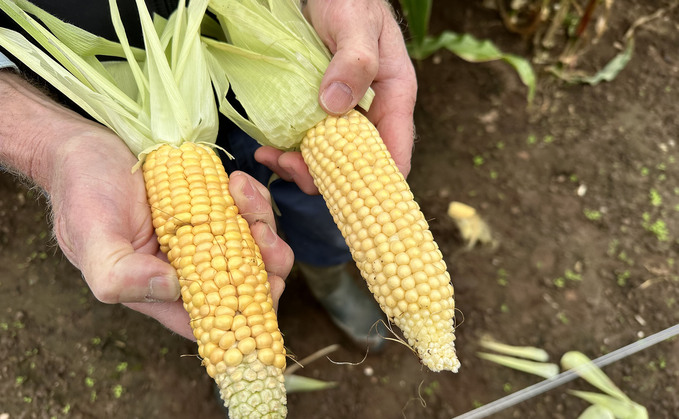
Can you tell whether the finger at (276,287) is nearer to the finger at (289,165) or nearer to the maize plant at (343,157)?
the maize plant at (343,157)

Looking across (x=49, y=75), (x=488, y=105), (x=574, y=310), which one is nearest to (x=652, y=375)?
(x=574, y=310)

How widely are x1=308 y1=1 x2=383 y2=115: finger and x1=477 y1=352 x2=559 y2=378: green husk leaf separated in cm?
131

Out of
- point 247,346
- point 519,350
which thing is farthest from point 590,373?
point 247,346

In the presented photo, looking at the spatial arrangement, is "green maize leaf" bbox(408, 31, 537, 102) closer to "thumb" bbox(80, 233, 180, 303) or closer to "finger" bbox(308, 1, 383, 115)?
"finger" bbox(308, 1, 383, 115)

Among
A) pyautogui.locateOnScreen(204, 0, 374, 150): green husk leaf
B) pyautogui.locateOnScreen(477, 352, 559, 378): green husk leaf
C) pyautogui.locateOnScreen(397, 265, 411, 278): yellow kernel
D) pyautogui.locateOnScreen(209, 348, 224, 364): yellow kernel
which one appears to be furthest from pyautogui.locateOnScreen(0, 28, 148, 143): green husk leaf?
pyautogui.locateOnScreen(477, 352, 559, 378): green husk leaf

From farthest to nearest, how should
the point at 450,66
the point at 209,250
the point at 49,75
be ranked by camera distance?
1. the point at 450,66
2. the point at 49,75
3. the point at 209,250

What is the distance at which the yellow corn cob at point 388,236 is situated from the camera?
1.03 meters

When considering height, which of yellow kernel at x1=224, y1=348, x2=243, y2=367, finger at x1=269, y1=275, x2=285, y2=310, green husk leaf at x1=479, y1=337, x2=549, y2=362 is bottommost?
green husk leaf at x1=479, y1=337, x2=549, y2=362

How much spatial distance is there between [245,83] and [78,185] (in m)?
0.48

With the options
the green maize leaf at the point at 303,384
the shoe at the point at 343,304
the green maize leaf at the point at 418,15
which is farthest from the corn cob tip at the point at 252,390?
the green maize leaf at the point at 418,15

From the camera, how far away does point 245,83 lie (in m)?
1.31

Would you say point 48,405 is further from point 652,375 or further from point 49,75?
point 652,375

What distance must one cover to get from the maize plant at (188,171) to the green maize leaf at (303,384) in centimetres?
97

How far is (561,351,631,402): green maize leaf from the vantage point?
1881 mm
